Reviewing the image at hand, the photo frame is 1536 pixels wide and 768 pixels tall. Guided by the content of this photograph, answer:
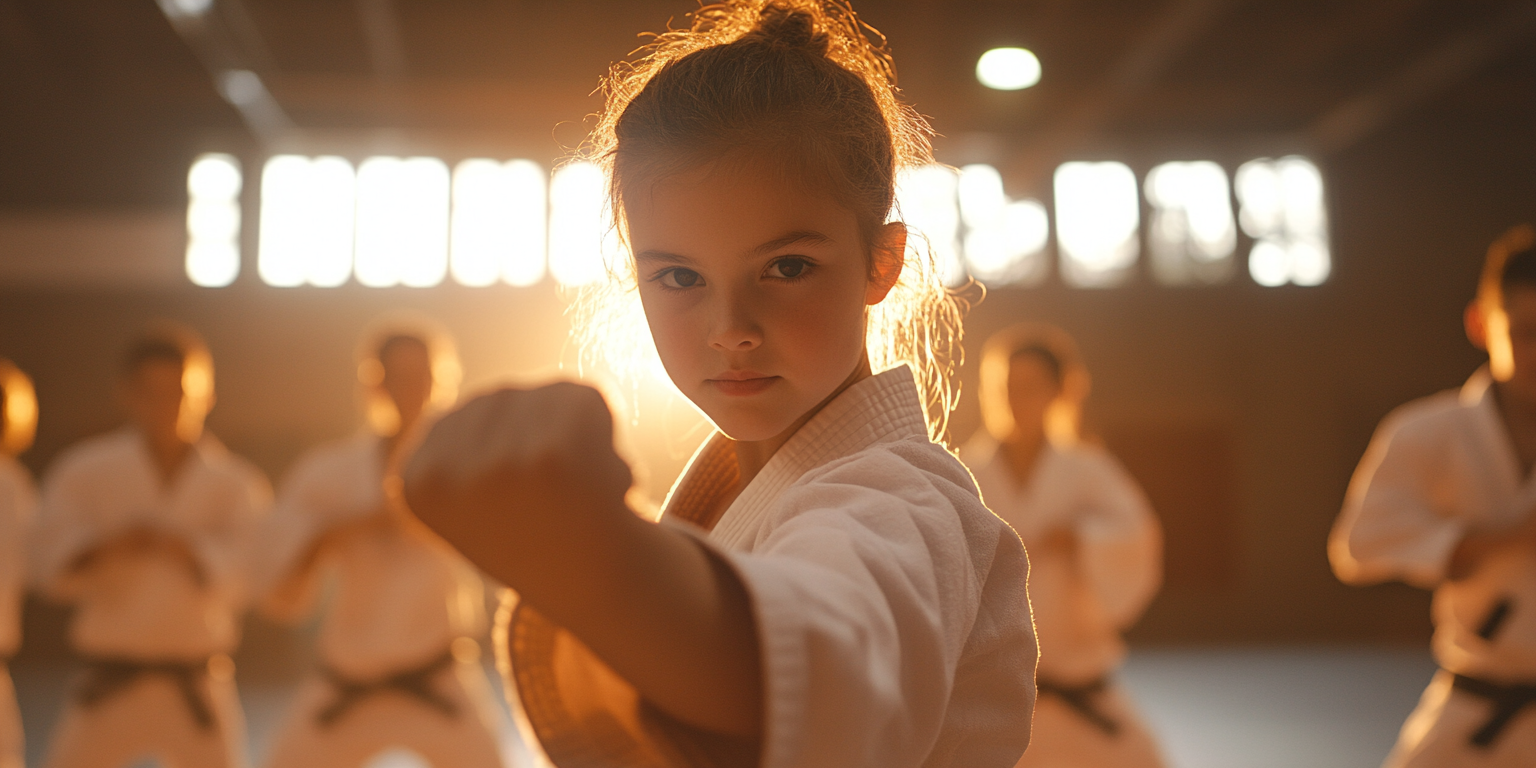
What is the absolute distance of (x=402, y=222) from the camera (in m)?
10.8

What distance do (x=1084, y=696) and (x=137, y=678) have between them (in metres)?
3.58

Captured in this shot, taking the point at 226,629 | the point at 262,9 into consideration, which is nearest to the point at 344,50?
the point at 262,9

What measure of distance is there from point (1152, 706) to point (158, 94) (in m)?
11.2

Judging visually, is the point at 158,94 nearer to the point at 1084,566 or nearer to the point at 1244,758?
the point at 1084,566

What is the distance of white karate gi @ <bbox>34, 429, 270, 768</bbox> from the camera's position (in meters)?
3.62

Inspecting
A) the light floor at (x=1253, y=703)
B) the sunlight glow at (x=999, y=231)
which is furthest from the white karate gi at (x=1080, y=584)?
the sunlight glow at (x=999, y=231)

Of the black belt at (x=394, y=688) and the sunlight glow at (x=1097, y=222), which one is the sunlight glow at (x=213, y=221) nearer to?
the black belt at (x=394, y=688)

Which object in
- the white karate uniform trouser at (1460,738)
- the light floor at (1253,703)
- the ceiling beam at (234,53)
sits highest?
the ceiling beam at (234,53)

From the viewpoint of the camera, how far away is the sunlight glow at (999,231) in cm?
1127

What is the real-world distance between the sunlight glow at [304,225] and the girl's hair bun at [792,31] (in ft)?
35.0

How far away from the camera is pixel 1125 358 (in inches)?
450

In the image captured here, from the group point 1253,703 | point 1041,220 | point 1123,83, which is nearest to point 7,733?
point 1253,703

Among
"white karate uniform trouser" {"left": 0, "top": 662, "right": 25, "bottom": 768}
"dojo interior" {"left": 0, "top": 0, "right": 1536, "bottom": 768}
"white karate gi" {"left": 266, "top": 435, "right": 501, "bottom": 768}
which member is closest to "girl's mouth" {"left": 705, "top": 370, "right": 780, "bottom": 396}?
"white karate gi" {"left": 266, "top": 435, "right": 501, "bottom": 768}

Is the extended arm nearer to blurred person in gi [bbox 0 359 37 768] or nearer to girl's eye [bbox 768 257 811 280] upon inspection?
girl's eye [bbox 768 257 811 280]
